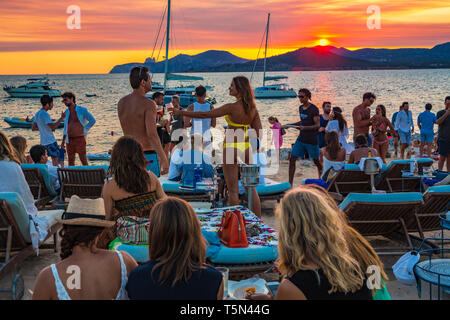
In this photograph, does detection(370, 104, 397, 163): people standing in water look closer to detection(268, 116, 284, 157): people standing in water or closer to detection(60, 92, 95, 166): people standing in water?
detection(268, 116, 284, 157): people standing in water

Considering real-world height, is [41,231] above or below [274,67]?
below

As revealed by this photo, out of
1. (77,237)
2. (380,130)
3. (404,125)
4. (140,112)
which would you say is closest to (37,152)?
(140,112)

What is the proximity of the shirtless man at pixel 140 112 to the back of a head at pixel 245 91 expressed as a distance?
94cm

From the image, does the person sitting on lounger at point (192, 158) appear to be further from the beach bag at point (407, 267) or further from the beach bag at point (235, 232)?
the beach bag at point (407, 267)

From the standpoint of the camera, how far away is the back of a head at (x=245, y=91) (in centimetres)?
525

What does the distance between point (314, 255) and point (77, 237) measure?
3.96ft

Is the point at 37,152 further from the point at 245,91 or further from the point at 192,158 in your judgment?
the point at 245,91

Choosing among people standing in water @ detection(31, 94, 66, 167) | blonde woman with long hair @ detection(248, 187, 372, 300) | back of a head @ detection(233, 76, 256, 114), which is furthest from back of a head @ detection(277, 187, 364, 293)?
people standing in water @ detection(31, 94, 66, 167)

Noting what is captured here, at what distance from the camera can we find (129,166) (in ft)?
12.7

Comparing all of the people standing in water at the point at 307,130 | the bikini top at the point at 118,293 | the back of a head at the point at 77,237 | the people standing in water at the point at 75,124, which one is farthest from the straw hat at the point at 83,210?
the people standing in water at the point at 75,124
